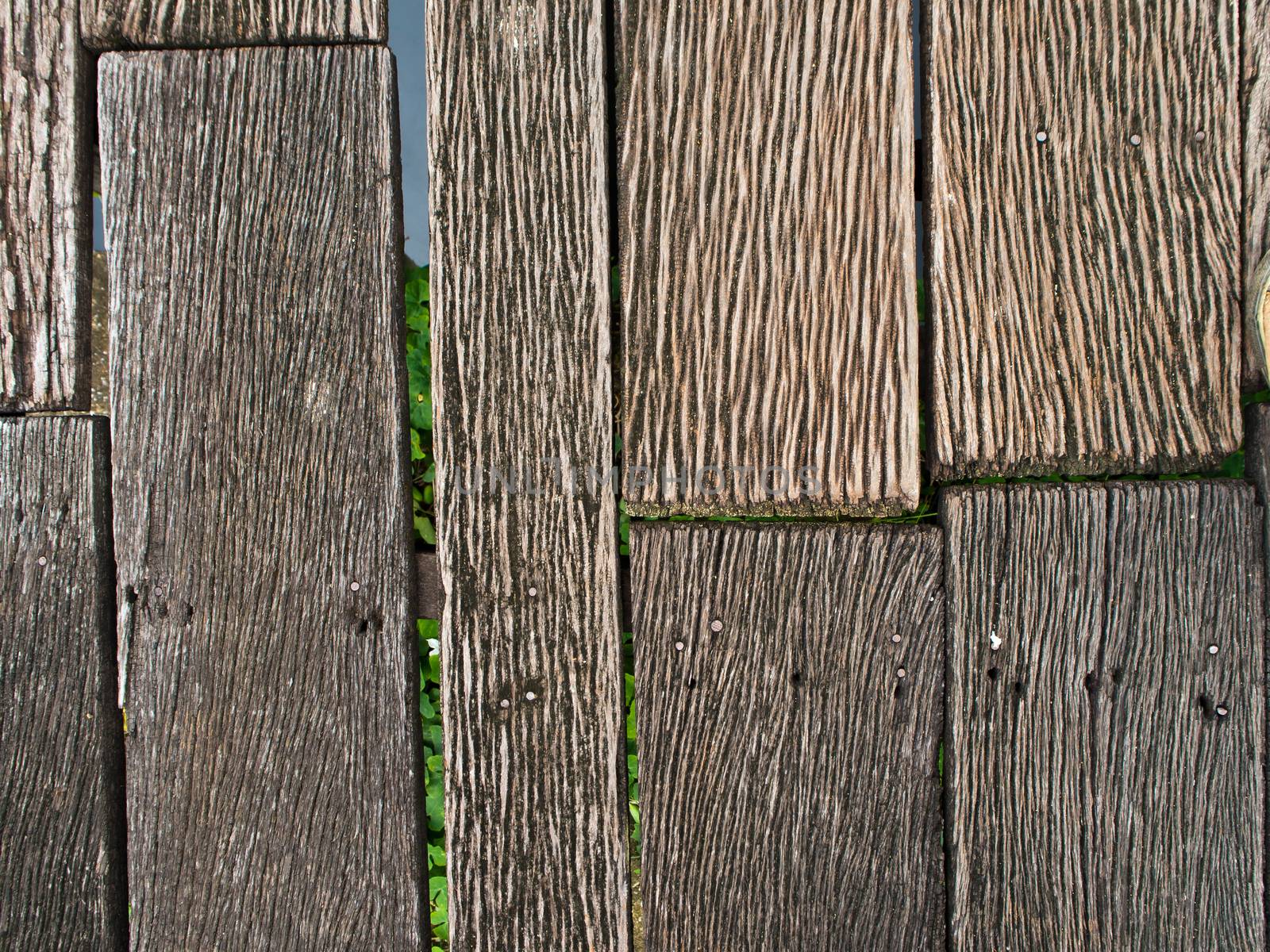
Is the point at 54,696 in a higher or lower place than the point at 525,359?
lower

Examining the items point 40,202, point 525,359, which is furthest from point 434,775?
point 40,202

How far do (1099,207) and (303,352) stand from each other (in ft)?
4.85

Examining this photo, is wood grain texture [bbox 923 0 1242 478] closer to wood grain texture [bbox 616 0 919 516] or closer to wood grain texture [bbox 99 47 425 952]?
wood grain texture [bbox 616 0 919 516]

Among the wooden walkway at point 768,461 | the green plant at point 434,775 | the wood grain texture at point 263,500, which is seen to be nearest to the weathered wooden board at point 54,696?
the wood grain texture at point 263,500

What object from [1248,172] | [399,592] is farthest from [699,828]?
[1248,172]

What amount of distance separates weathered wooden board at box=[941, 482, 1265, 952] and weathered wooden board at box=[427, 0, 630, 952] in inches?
26.2

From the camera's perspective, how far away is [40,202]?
4.37 ft

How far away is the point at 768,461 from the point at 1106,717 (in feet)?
2.52

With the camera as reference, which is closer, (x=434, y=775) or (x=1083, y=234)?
(x=1083, y=234)

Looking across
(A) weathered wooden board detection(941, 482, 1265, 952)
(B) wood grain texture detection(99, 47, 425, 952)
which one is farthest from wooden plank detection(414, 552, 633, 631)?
(A) weathered wooden board detection(941, 482, 1265, 952)

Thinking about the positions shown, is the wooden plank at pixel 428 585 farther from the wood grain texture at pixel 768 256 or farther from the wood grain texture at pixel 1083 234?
the wood grain texture at pixel 1083 234

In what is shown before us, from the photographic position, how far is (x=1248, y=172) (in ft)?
4.14

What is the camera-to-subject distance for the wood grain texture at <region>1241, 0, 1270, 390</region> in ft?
4.09

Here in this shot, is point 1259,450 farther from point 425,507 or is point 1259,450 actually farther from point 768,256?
point 425,507
